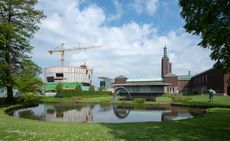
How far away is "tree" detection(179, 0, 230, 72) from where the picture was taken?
1250 centimetres

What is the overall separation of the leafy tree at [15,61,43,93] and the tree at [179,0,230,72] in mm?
23960

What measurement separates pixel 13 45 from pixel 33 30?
3409 mm

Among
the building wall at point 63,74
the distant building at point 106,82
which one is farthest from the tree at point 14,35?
the distant building at point 106,82

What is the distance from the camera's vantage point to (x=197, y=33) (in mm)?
14539

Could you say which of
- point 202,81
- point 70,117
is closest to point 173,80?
point 202,81

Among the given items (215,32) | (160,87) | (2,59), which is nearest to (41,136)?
(215,32)

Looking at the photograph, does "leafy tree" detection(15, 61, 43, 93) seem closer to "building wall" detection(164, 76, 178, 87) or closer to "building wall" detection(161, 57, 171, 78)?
"building wall" detection(164, 76, 178, 87)

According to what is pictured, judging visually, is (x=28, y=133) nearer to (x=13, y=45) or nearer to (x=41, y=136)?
(x=41, y=136)

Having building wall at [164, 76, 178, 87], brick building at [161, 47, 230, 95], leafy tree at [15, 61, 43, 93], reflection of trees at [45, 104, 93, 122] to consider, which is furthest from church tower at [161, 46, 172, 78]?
reflection of trees at [45, 104, 93, 122]

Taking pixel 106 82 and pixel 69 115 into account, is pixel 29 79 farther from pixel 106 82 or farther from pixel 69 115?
pixel 106 82

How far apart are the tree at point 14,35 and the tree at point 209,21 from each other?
23433 millimetres

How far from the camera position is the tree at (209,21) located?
12500mm

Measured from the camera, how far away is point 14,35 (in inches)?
1262

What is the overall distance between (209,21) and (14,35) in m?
25.9
